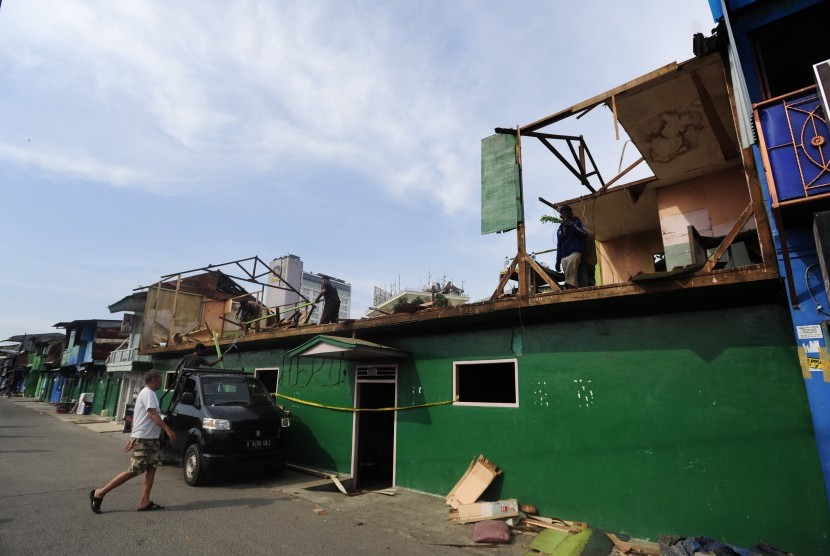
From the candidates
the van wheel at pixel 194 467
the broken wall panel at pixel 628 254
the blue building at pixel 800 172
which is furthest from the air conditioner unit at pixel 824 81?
the van wheel at pixel 194 467

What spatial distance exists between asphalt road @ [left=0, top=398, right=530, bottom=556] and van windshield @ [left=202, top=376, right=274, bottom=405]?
159 cm

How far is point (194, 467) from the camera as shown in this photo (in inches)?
318

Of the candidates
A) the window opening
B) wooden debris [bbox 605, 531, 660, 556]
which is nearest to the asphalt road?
wooden debris [bbox 605, 531, 660, 556]

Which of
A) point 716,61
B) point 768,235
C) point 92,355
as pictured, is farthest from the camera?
point 92,355

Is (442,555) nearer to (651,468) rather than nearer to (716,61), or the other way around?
(651,468)

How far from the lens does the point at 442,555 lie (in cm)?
515

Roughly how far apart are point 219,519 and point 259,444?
2.41 m

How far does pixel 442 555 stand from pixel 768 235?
5.57m

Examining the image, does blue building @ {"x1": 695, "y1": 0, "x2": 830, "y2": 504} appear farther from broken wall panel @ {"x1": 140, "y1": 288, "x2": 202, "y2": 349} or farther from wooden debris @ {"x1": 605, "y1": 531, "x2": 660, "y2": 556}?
broken wall panel @ {"x1": 140, "y1": 288, "x2": 202, "y2": 349}

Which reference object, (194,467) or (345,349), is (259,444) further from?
(345,349)

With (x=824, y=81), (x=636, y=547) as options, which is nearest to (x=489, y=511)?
(x=636, y=547)

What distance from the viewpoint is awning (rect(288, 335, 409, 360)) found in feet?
26.0

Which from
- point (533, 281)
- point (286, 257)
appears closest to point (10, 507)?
point (533, 281)

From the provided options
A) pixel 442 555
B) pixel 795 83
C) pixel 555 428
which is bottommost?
pixel 442 555
